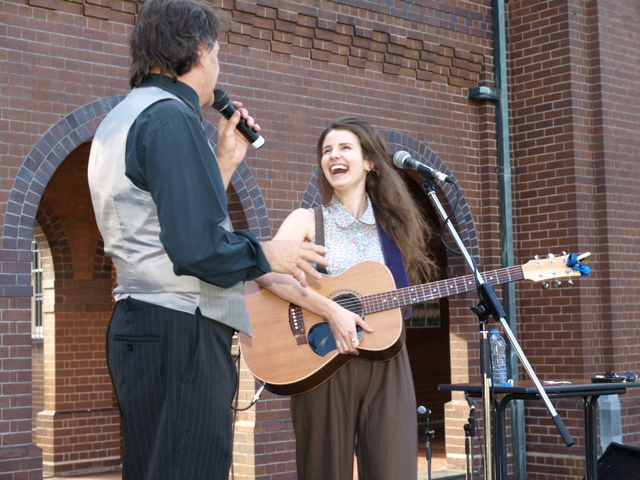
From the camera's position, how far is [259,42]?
25.3 ft

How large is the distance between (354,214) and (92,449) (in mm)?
6472

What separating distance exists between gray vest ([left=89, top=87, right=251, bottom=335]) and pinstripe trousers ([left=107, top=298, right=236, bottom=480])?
38 mm

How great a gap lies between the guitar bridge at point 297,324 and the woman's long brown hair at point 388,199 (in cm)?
50

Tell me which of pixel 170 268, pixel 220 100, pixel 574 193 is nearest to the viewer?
A: pixel 170 268

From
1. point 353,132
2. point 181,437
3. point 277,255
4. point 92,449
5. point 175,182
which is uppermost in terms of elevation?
point 353,132

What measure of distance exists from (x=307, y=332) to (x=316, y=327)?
4 cm

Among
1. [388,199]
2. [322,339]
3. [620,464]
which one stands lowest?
[620,464]

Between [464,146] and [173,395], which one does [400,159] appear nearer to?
[173,395]

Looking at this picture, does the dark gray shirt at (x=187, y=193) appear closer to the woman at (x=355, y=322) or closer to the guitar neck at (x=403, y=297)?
the woman at (x=355, y=322)

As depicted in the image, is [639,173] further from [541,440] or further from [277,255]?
[277,255]

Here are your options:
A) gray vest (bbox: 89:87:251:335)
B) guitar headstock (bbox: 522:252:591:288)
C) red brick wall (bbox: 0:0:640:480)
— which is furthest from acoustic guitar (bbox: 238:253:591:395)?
red brick wall (bbox: 0:0:640:480)

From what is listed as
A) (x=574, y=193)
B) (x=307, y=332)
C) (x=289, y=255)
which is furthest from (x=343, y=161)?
(x=574, y=193)

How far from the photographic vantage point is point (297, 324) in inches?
158

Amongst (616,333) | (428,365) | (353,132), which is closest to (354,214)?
(353,132)
